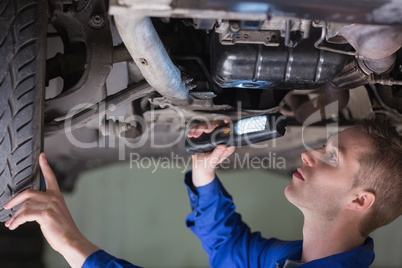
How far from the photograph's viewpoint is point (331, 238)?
4.22 ft

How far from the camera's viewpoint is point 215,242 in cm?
147

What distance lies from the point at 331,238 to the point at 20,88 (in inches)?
33.1

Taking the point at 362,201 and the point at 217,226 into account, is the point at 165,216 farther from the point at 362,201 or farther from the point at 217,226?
the point at 362,201

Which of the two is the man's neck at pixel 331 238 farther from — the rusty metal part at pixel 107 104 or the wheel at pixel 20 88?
the wheel at pixel 20 88

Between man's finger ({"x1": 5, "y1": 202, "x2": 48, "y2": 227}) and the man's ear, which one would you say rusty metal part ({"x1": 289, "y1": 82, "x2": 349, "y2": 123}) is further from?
man's finger ({"x1": 5, "y1": 202, "x2": 48, "y2": 227})

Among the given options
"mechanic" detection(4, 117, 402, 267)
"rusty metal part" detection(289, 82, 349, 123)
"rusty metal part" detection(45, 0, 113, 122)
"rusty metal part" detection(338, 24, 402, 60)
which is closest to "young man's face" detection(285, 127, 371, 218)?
"mechanic" detection(4, 117, 402, 267)

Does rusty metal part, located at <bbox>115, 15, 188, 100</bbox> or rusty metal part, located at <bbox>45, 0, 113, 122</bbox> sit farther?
rusty metal part, located at <bbox>45, 0, 113, 122</bbox>

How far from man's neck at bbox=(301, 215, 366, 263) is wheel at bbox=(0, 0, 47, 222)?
2.39 ft

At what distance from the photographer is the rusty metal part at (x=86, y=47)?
3.65 ft

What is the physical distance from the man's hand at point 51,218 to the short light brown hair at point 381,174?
694 mm

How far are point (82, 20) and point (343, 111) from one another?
0.94m

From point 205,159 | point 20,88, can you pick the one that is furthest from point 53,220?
point 205,159

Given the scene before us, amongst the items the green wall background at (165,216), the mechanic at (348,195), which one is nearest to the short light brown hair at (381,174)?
the mechanic at (348,195)

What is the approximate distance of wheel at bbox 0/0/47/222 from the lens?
96 cm
